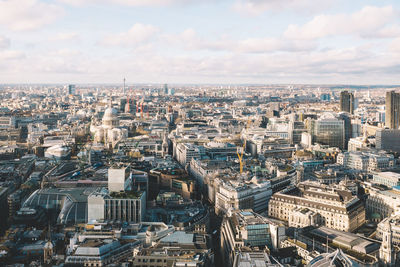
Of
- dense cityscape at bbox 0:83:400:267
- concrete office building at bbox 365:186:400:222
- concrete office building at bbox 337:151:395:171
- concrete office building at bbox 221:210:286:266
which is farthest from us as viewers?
concrete office building at bbox 337:151:395:171

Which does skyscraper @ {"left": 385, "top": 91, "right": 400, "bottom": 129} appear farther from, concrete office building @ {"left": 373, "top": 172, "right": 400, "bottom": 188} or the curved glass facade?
the curved glass facade

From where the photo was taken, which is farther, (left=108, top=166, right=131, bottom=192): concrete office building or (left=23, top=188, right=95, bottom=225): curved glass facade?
(left=108, top=166, right=131, bottom=192): concrete office building

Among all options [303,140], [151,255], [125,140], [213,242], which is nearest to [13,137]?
[125,140]

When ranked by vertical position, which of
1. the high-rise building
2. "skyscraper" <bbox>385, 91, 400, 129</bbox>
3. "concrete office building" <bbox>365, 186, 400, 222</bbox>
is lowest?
"concrete office building" <bbox>365, 186, 400, 222</bbox>

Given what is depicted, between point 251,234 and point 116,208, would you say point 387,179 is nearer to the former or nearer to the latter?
point 251,234

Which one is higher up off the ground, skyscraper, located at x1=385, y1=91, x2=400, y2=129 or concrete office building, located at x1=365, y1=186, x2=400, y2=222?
skyscraper, located at x1=385, y1=91, x2=400, y2=129

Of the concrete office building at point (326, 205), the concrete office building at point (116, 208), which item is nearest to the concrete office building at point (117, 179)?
the concrete office building at point (116, 208)

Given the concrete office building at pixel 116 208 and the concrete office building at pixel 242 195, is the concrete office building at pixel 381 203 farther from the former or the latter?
the concrete office building at pixel 116 208

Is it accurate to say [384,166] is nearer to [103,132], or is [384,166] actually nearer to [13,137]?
[103,132]

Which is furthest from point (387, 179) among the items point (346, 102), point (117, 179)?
point (346, 102)

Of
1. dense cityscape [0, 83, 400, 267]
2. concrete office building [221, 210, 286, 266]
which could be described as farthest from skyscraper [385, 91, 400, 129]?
concrete office building [221, 210, 286, 266]

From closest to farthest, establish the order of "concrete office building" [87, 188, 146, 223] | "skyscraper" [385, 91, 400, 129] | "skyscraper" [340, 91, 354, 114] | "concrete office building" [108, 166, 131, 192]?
"concrete office building" [87, 188, 146, 223] → "concrete office building" [108, 166, 131, 192] → "skyscraper" [385, 91, 400, 129] → "skyscraper" [340, 91, 354, 114]
